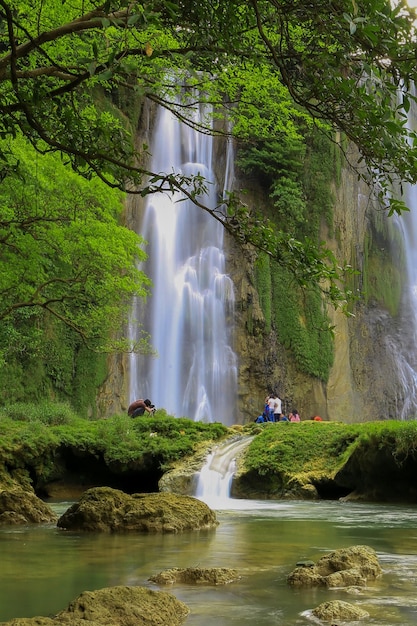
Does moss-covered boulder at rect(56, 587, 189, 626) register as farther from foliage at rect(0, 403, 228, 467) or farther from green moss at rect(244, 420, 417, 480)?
foliage at rect(0, 403, 228, 467)

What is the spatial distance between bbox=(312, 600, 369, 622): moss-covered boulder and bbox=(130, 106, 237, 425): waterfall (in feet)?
78.7

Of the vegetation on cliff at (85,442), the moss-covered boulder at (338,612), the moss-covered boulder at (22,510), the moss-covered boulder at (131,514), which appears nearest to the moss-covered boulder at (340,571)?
the moss-covered boulder at (338,612)

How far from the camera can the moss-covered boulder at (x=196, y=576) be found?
22.9 feet

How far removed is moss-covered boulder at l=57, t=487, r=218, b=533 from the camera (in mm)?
10953

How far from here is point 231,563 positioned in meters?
8.21

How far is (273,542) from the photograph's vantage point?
33.2 ft

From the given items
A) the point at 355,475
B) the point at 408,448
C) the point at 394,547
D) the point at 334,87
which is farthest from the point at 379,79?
the point at 355,475

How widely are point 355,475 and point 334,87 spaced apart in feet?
48.2

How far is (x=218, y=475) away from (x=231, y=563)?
11.0 metres

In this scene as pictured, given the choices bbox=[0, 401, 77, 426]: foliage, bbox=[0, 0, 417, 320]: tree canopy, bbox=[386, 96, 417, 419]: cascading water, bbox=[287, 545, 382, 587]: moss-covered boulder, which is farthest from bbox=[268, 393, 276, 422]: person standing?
bbox=[0, 0, 417, 320]: tree canopy

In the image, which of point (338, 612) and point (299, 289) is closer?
point (338, 612)

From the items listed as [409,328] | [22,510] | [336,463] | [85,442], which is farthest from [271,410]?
[22,510]

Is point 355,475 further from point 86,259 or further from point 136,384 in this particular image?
point 136,384

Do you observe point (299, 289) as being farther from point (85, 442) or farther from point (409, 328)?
point (85, 442)
